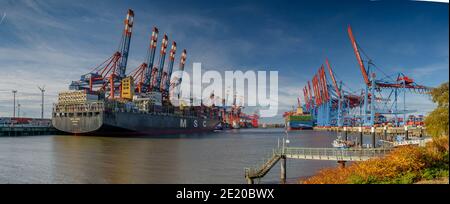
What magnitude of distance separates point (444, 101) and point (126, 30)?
68040 millimetres

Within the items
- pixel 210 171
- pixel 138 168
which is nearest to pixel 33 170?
pixel 138 168

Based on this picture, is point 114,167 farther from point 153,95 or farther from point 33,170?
point 153,95

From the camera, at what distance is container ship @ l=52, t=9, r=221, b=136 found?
2534 inches

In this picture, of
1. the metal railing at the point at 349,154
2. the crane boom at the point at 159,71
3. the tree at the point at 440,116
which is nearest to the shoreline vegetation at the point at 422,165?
the tree at the point at 440,116

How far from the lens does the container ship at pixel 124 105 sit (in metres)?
64.4

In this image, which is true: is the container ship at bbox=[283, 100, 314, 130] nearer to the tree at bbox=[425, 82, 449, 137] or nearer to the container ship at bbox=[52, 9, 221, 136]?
the container ship at bbox=[52, 9, 221, 136]

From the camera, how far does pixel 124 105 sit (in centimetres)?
6994

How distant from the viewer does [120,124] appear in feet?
214

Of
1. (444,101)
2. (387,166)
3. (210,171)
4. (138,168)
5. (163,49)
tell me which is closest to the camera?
(387,166)

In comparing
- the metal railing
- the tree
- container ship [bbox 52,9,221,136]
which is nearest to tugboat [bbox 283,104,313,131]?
container ship [bbox 52,9,221,136]

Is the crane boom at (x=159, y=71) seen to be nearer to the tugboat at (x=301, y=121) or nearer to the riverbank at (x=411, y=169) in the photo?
the tugboat at (x=301, y=121)

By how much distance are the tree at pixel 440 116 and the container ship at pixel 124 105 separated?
1555 inches

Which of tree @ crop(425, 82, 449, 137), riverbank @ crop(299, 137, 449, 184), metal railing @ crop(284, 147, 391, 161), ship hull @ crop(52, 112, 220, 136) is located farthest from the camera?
ship hull @ crop(52, 112, 220, 136)

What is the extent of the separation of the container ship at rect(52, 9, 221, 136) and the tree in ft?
130
